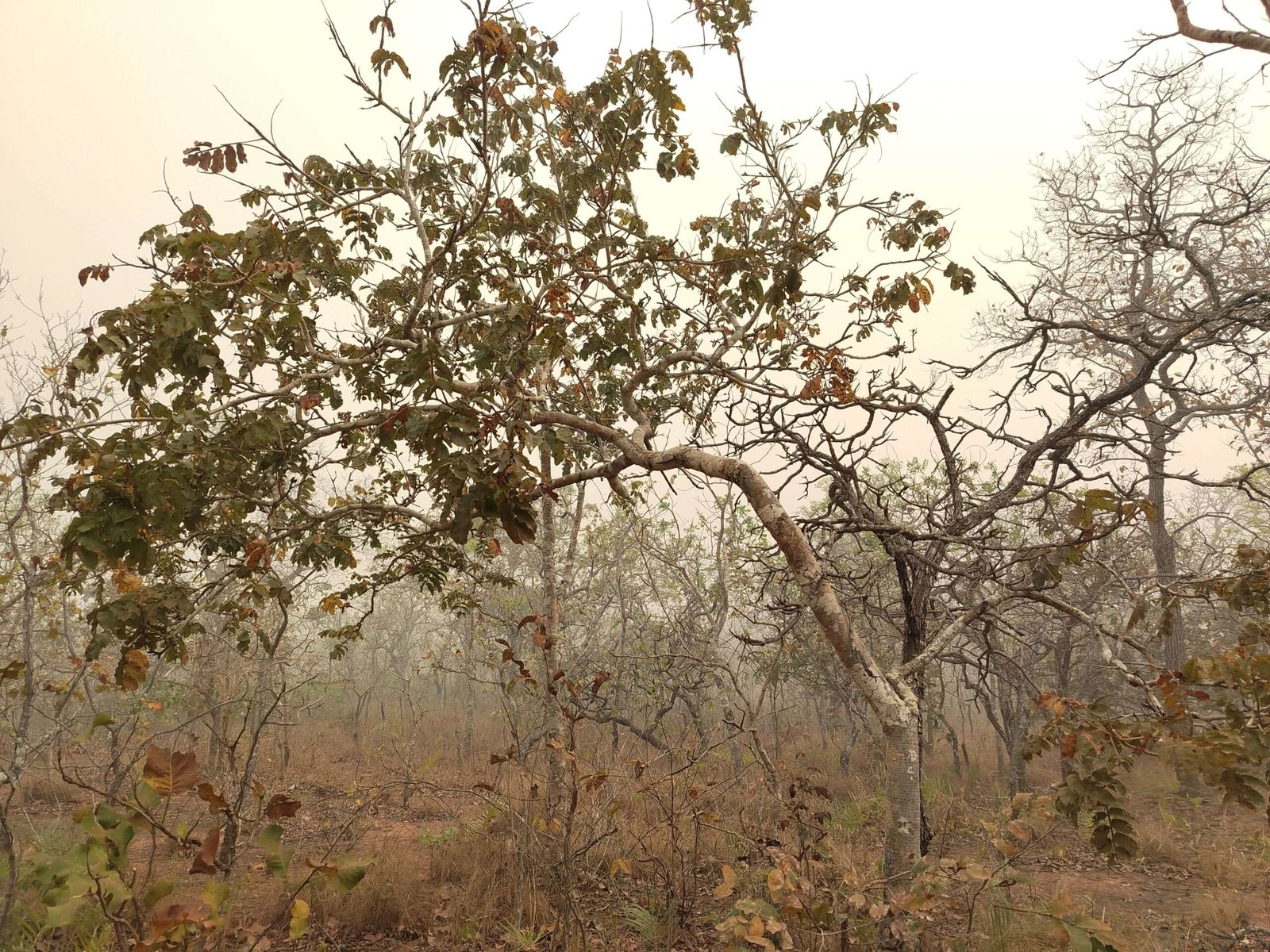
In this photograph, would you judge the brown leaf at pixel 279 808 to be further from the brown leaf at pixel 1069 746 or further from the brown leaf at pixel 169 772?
the brown leaf at pixel 1069 746

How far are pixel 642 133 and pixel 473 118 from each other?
139cm

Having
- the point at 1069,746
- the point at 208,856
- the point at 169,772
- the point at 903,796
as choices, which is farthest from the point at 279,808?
the point at 903,796

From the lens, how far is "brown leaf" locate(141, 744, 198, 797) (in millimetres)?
1386

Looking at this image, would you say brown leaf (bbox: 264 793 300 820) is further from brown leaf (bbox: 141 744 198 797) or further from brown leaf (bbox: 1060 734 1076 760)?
brown leaf (bbox: 1060 734 1076 760)

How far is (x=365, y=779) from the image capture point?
12.1 metres

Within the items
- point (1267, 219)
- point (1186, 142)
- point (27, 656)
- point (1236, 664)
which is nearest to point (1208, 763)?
point (1236, 664)

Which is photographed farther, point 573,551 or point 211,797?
point 573,551

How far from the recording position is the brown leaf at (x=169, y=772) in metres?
1.39

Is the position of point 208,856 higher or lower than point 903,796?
higher

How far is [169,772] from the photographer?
1.44 m

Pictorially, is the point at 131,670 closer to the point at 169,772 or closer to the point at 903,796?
the point at 169,772

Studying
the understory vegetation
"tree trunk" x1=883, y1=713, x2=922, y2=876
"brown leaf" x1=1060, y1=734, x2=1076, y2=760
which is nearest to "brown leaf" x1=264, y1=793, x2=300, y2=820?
the understory vegetation

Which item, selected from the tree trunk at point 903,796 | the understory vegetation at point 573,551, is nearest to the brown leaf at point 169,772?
the understory vegetation at point 573,551

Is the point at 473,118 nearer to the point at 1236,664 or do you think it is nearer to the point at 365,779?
the point at 1236,664
